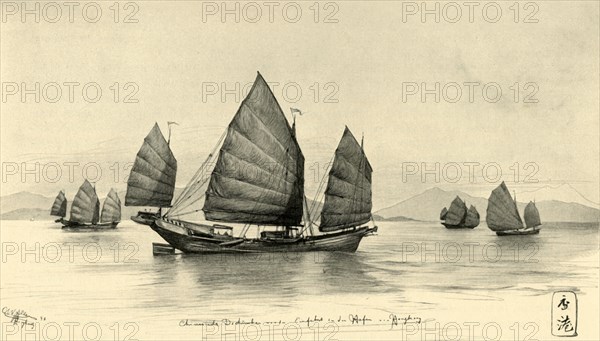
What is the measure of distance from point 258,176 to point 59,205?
127 inches

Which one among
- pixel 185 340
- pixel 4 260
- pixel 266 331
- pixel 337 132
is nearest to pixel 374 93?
pixel 337 132

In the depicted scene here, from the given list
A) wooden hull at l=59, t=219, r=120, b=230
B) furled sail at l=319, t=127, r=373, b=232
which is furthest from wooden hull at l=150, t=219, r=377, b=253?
wooden hull at l=59, t=219, r=120, b=230

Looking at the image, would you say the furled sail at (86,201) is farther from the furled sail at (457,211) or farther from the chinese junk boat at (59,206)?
the furled sail at (457,211)

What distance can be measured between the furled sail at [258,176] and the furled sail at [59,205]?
75.3 inches

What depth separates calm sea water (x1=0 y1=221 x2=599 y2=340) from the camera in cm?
727

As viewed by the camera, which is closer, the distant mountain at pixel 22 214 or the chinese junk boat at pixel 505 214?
the distant mountain at pixel 22 214

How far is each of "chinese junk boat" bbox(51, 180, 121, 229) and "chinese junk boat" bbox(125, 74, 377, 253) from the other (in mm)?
272

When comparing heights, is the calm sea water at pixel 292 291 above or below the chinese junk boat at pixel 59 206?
below

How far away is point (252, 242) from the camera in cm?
989

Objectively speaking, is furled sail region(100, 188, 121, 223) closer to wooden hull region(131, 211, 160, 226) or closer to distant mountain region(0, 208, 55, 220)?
wooden hull region(131, 211, 160, 226)

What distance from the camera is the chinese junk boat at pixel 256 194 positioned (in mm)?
8727

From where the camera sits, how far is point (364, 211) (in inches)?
382
